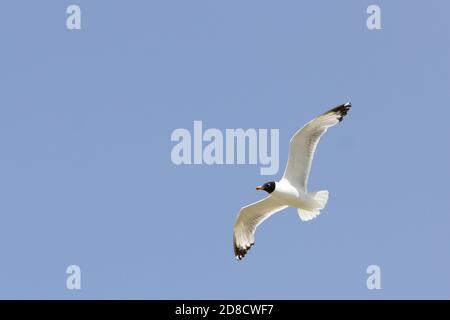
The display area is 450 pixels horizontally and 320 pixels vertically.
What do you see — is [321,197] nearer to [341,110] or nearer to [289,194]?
[289,194]

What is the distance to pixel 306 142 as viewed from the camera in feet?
36.9

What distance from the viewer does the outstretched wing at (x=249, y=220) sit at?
12.0 metres

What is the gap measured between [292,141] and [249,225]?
149 centimetres

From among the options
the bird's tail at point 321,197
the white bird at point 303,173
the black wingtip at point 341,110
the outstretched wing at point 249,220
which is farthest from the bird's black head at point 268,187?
the black wingtip at point 341,110

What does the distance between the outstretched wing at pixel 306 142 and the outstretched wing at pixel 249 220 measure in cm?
57

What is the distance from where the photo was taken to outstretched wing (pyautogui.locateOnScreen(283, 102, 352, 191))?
36.8 ft

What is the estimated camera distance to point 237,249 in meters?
12.3

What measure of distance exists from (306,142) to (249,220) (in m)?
1.43

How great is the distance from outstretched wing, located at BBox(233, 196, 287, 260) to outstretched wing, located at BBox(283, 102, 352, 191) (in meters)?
0.57

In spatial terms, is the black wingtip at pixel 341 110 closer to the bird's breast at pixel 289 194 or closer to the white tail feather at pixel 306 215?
the bird's breast at pixel 289 194
